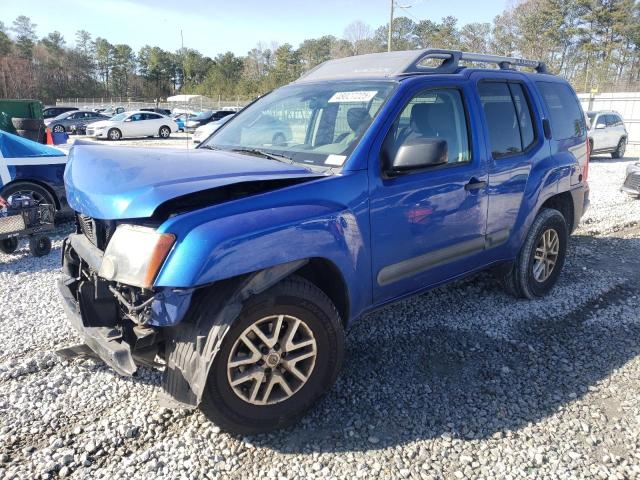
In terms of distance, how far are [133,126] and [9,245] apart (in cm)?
2222

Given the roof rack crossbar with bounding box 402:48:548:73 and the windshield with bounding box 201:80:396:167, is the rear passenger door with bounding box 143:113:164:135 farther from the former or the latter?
the roof rack crossbar with bounding box 402:48:548:73

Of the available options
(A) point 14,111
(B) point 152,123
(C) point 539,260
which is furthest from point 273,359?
(B) point 152,123

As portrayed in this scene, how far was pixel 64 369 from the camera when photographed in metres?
3.39

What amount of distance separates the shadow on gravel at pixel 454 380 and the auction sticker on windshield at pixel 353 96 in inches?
71.1

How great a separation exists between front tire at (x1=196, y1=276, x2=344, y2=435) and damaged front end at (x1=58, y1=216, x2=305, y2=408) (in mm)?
76

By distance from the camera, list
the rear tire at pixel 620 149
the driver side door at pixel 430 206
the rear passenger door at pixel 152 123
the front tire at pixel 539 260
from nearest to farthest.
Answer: the driver side door at pixel 430 206 → the front tire at pixel 539 260 → the rear tire at pixel 620 149 → the rear passenger door at pixel 152 123

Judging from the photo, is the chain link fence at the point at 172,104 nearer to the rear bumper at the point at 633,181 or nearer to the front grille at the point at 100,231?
the rear bumper at the point at 633,181

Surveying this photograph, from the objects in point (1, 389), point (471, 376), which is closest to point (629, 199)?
point (471, 376)

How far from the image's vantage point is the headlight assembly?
90.4 inches

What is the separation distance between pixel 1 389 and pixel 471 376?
121 inches

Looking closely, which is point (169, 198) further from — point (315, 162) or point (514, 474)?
point (514, 474)

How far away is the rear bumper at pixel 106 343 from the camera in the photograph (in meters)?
2.45

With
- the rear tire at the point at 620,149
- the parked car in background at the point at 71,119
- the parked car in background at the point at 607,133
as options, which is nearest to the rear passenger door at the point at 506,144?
the parked car in background at the point at 607,133

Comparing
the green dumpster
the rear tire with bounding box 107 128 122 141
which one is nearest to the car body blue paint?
the green dumpster
